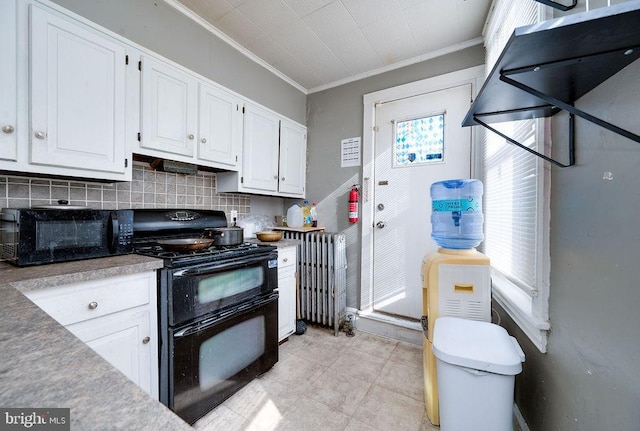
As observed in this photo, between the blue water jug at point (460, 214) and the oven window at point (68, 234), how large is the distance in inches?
79.1

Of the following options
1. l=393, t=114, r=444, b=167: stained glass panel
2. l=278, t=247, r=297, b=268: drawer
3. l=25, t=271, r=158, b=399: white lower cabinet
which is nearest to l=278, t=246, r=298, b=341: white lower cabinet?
l=278, t=247, r=297, b=268: drawer

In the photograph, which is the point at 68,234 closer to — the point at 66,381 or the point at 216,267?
the point at 216,267

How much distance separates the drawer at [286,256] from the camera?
6.87 feet

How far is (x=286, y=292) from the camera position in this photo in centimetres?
217

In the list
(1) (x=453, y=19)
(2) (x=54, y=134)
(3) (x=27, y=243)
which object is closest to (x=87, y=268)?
(3) (x=27, y=243)

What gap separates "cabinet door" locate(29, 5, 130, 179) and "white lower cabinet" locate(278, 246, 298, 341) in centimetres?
124

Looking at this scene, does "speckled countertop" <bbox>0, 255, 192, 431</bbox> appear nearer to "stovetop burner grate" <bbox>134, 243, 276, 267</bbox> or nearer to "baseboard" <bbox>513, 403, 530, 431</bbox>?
"stovetop burner grate" <bbox>134, 243, 276, 267</bbox>

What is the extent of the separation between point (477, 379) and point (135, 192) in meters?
2.20

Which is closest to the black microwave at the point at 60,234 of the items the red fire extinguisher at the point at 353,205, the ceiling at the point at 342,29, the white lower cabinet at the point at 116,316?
the white lower cabinet at the point at 116,316

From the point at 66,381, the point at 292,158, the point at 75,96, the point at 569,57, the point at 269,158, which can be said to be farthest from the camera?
the point at 292,158

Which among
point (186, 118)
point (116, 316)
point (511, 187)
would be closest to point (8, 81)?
point (186, 118)

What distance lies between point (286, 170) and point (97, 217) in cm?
164

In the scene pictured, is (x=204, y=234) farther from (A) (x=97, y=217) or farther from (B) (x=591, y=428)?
(B) (x=591, y=428)

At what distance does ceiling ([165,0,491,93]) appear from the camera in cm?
179
